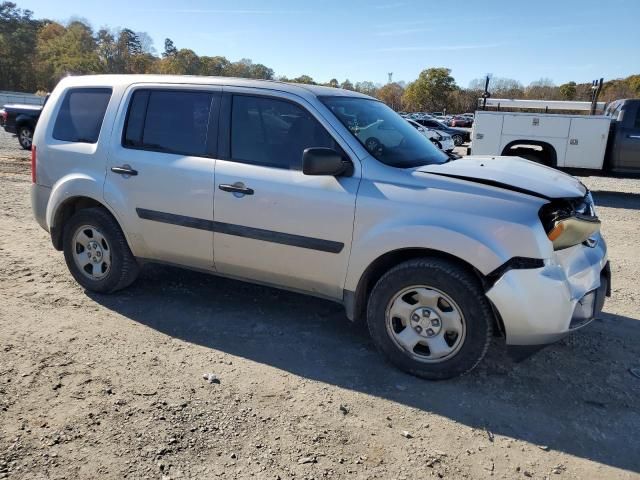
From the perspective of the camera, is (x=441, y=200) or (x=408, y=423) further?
(x=441, y=200)

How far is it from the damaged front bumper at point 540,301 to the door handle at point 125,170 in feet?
9.55

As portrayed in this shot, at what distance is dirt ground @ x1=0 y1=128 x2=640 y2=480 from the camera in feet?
8.58

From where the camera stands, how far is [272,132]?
3.83 metres

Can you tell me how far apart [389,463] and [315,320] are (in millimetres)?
1807

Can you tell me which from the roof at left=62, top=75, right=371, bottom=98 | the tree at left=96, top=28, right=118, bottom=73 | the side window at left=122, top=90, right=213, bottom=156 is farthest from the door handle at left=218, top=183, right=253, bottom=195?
the tree at left=96, top=28, right=118, bottom=73

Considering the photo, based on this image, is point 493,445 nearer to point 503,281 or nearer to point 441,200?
point 503,281

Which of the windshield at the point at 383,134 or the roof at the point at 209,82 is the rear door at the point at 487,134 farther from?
the roof at the point at 209,82

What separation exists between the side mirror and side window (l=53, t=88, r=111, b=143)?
216 cm

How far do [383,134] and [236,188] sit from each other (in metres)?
1.19

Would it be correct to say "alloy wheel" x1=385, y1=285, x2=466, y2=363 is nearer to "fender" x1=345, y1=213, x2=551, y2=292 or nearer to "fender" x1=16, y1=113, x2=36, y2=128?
"fender" x1=345, y1=213, x2=551, y2=292

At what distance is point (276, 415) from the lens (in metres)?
3.00

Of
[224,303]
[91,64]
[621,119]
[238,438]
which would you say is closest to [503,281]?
[238,438]

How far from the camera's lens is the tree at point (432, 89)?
85.1 meters

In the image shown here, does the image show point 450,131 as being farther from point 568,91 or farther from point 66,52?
point 66,52
